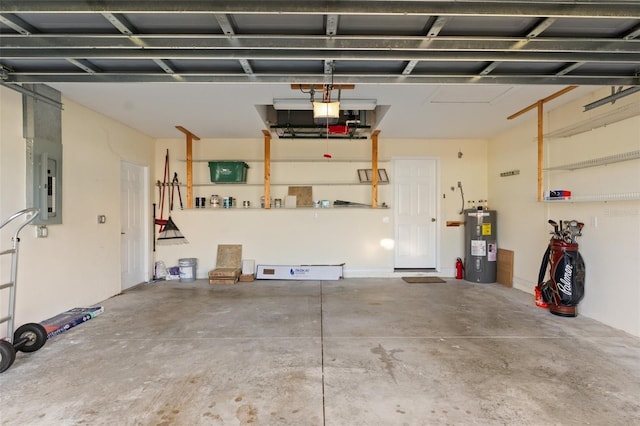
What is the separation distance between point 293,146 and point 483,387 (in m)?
4.98

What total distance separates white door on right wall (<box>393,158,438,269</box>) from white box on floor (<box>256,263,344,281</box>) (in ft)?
4.21

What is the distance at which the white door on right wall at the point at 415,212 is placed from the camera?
6.27m

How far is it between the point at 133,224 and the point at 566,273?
646cm

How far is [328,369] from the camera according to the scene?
A: 101 inches

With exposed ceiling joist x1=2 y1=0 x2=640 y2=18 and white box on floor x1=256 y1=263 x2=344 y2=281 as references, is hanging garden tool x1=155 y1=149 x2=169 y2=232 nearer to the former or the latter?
white box on floor x1=256 y1=263 x2=344 y2=281

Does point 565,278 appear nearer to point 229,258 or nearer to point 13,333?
point 229,258

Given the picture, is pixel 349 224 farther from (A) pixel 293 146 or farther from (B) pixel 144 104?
(B) pixel 144 104

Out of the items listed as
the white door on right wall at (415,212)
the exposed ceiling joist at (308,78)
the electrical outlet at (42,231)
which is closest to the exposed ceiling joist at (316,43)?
the exposed ceiling joist at (308,78)

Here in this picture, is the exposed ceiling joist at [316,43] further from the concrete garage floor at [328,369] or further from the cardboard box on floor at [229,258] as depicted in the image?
the cardboard box on floor at [229,258]

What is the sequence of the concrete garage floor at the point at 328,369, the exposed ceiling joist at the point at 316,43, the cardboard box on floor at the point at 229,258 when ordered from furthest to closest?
the cardboard box on floor at the point at 229,258 → the exposed ceiling joist at the point at 316,43 → the concrete garage floor at the point at 328,369

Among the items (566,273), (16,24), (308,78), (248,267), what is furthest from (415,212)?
(16,24)

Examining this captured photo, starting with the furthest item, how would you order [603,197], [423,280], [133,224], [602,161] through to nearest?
1. [423,280]
2. [133,224]
3. [602,161]
4. [603,197]

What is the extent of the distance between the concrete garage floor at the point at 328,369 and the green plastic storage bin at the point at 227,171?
2591 mm

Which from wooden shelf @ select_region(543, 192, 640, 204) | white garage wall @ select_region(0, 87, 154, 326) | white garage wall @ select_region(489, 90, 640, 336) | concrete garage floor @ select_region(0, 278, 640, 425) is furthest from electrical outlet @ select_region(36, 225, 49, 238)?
white garage wall @ select_region(489, 90, 640, 336)
